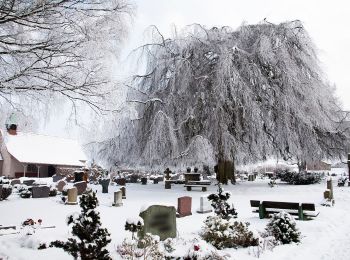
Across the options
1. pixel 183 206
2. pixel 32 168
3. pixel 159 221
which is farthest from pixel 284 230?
pixel 32 168

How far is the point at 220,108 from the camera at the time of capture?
1975 centimetres

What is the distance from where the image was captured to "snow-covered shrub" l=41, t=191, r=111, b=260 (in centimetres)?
578

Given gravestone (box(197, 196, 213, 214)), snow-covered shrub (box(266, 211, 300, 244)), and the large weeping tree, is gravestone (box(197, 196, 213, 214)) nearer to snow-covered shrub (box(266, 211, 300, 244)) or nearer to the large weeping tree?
the large weeping tree

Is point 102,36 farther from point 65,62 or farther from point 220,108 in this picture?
point 220,108

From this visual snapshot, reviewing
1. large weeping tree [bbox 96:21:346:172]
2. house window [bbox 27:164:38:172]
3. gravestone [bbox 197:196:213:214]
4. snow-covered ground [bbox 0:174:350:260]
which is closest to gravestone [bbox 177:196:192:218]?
snow-covered ground [bbox 0:174:350:260]

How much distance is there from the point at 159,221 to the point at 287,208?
5441 millimetres

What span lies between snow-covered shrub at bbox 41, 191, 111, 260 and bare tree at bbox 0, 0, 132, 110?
3093mm

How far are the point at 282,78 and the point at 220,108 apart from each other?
14.2 ft

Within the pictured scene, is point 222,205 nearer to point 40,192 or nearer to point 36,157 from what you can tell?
point 40,192

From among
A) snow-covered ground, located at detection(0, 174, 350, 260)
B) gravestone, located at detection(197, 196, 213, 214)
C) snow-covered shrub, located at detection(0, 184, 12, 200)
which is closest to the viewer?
snow-covered ground, located at detection(0, 174, 350, 260)

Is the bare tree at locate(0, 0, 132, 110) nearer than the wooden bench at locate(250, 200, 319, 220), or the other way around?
the bare tree at locate(0, 0, 132, 110)

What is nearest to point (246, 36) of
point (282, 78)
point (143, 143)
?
point (282, 78)

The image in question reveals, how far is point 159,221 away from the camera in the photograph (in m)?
8.75

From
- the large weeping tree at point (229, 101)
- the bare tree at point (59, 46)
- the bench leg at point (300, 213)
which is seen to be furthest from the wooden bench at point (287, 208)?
the bare tree at point (59, 46)
